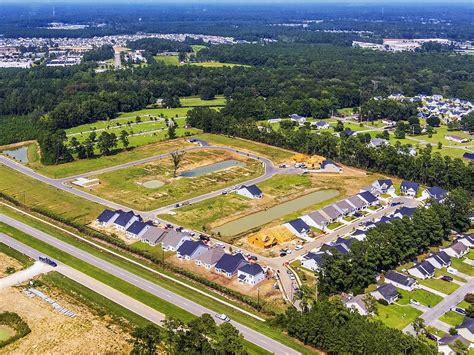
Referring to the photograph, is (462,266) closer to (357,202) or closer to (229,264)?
(357,202)

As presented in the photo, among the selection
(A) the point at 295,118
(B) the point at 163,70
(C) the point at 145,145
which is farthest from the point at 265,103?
(B) the point at 163,70

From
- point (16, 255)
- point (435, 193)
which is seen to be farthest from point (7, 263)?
point (435, 193)

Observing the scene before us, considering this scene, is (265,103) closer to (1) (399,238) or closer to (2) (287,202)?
(2) (287,202)

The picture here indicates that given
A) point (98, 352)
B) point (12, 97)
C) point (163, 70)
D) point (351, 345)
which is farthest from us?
point (163, 70)

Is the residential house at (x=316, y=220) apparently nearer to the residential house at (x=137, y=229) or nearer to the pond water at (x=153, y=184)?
the residential house at (x=137, y=229)

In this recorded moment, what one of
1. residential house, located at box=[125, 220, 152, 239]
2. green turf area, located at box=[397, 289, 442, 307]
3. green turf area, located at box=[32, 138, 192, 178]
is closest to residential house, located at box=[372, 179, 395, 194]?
green turf area, located at box=[397, 289, 442, 307]

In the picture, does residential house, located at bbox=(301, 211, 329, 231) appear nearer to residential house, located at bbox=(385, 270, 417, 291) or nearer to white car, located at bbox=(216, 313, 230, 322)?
residential house, located at bbox=(385, 270, 417, 291)
